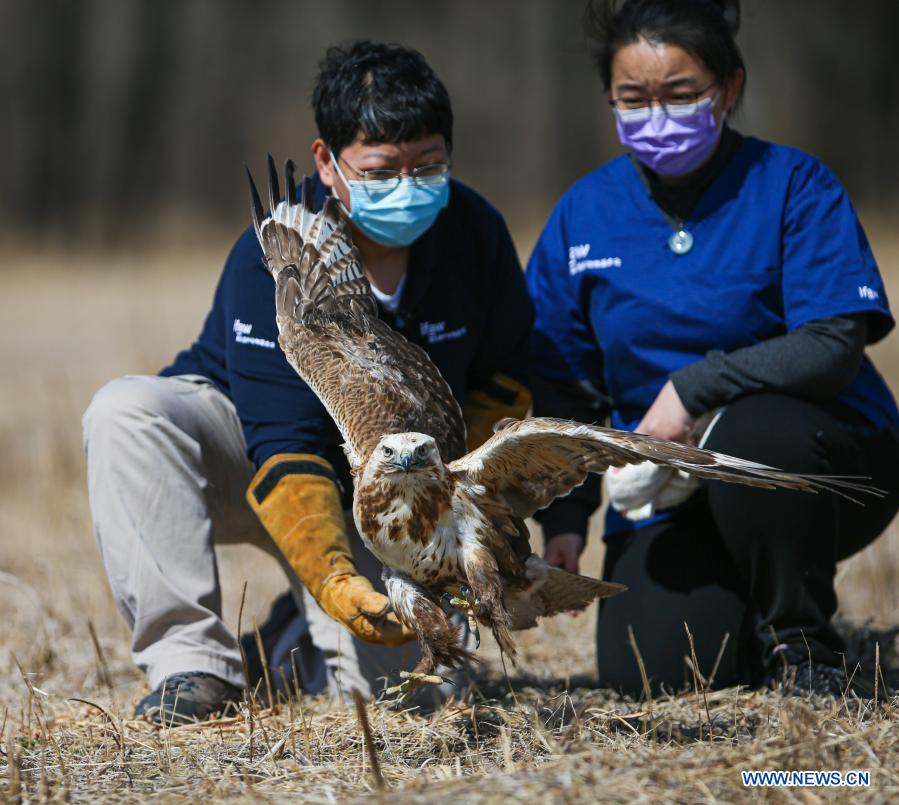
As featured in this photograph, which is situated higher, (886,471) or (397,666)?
(886,471)

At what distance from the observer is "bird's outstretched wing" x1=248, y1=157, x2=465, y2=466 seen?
11.5 feet

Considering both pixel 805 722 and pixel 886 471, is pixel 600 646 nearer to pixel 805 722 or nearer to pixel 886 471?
pixel 886 471

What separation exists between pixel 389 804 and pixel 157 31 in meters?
18.3

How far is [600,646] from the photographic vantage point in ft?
13.2

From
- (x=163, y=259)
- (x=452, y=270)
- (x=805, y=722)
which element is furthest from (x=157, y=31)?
(x=805, y=722)

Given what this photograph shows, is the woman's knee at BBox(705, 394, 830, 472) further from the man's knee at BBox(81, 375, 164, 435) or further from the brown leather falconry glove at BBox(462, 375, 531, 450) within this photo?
the man's knee at BBox(81, 375, 164, 435)

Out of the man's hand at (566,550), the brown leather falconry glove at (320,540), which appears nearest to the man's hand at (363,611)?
the brown leather falconry glove at (320,540)

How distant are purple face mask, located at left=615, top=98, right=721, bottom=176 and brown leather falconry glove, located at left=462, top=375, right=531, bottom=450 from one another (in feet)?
2.80

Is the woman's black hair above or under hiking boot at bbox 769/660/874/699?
above

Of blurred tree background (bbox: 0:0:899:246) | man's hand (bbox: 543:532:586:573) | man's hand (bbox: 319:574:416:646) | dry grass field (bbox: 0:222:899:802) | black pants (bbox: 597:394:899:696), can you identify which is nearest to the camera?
dry grass field (bbox: 0:222:899:802)

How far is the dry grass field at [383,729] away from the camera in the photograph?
102 inches

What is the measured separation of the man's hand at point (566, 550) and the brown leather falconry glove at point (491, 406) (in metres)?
0.41

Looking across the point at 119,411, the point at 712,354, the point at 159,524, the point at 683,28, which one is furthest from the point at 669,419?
the point at 119,411

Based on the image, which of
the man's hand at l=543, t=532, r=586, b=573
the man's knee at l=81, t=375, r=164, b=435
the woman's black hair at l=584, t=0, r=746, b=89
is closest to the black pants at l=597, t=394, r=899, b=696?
the man's hand at l=543, t=532, r=586, b=573
